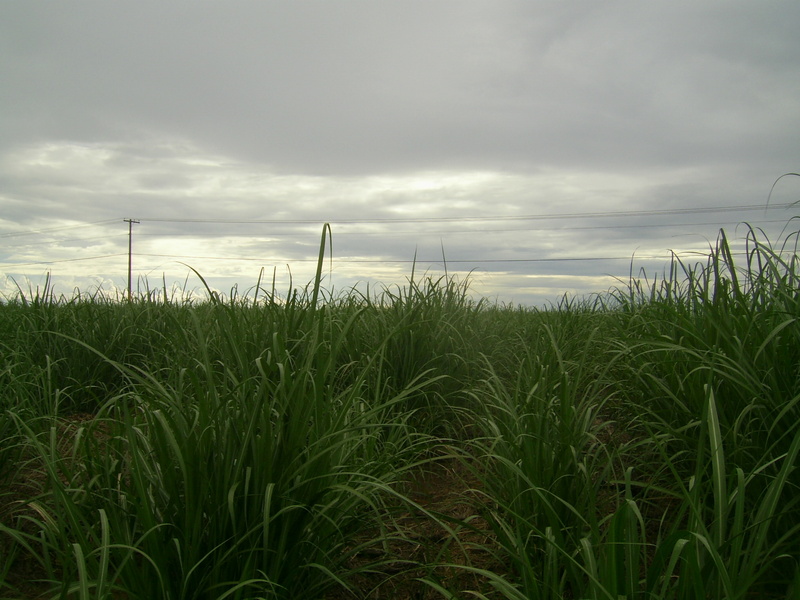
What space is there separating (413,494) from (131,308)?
10.0ft

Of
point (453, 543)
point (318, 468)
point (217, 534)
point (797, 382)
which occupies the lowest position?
point (453, 543)

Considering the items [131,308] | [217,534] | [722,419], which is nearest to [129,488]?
[217,534]

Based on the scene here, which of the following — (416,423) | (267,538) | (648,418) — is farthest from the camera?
(416,423)

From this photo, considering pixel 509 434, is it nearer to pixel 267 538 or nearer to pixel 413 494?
pixel 413 494

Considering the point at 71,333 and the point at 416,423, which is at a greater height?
the point at 71,333

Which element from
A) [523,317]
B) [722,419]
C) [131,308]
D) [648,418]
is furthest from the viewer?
[523,317]

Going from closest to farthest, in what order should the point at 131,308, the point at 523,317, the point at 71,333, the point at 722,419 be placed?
the point at 722,419 < the point at 71,333 < the point at 131,308 < the point at 523,317

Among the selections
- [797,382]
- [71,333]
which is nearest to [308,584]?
[797,382]

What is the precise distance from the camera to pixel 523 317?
19.6 feet

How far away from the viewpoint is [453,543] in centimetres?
232

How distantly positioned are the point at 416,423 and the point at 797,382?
184 cm

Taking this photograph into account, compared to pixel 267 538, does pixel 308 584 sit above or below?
below

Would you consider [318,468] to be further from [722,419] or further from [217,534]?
[722,419]

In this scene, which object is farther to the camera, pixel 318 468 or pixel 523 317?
pixel 523 317
